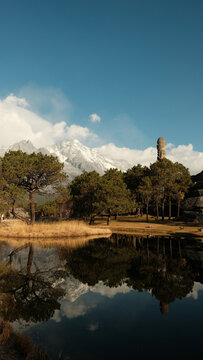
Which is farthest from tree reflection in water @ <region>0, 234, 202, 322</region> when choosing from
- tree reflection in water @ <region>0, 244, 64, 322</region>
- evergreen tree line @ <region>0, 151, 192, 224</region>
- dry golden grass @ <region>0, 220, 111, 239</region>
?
evergreen tree line @ <region>0, 151, 192, 224</region>

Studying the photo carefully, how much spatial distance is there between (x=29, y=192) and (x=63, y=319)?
31.5m

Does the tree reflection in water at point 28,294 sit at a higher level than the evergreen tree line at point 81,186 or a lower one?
lower

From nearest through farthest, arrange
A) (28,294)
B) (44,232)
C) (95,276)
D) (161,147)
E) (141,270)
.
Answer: (28,294) < (95,276) < (141,270) < (44,232) < (161,147)

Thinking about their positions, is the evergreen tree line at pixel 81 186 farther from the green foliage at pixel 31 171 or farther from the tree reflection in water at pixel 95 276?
the tree reflection in water at pixel 95 276

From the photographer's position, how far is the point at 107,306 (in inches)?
424

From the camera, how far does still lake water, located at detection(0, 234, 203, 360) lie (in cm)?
741

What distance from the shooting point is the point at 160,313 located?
9852mm

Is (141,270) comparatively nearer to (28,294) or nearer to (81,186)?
(28,294)

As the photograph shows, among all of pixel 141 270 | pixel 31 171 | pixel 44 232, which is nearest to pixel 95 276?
pixel 141 270

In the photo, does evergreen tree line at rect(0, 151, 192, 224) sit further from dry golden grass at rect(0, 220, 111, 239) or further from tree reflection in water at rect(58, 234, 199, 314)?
tree reflection in water at rect(58, 234, 199, 314)

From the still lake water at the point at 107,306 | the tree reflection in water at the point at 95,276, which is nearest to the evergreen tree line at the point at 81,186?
the tree reflection in water at the point at 95,276

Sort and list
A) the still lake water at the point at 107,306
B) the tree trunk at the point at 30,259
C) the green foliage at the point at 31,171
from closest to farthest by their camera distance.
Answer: the still lake water at the point at 107,306 < the tree trunk at the point at 30,259 < the green foliage at the point at 31,171

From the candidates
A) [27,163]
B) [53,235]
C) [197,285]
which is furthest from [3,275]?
[27,163]

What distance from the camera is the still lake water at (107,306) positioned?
7410 millimetres
